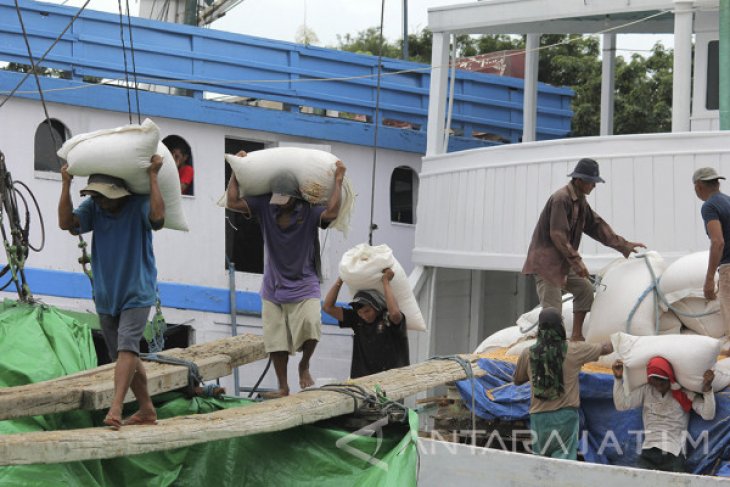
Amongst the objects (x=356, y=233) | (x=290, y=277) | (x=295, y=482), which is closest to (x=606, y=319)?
(x=290, y=277)

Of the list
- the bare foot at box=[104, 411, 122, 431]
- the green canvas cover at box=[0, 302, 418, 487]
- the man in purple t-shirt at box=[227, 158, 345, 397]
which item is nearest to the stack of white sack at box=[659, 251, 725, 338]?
the man in purple t-shirt at box=[227, 158, 345, 397]

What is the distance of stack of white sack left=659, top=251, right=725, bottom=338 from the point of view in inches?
384

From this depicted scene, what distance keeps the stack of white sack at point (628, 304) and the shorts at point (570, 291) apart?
3.7 inches

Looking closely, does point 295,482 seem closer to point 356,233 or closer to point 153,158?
point 153,158

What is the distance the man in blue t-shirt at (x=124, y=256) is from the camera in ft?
22.9

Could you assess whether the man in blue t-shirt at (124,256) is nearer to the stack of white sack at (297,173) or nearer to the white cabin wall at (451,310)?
the stack of white sack at (297,173)

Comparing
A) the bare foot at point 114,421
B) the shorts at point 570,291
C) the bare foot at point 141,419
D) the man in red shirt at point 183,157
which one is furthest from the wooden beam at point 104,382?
the man in red shirt at point 183,157

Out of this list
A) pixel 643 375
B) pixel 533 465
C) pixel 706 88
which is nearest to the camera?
pixel 533 465

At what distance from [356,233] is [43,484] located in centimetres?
802

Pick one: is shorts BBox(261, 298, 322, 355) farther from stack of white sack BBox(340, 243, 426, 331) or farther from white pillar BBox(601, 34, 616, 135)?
white pillar BBox(601, 34, 616, 135)

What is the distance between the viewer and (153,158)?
7.21m

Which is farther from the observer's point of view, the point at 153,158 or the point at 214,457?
the point at 214,457

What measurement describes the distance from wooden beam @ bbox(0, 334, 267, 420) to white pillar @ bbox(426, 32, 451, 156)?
4882 mm

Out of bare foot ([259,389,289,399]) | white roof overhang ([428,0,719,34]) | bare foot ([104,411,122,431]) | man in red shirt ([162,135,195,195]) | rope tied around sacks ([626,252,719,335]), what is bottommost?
bare foot ([259,389,289,399])
